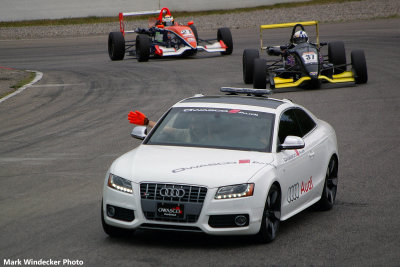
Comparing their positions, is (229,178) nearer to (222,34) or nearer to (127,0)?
(222,34)

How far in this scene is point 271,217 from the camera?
313 inches

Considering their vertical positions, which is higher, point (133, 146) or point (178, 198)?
point (178, 198)

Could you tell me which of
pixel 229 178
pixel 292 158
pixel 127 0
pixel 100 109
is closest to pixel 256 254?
pixel 229 178

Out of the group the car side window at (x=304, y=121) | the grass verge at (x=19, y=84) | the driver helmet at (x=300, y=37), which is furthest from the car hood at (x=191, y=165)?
the driver helmet at (x=300, y=37)

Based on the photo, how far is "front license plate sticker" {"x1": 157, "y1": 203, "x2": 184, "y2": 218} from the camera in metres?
7.44

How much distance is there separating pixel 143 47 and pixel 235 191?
21963 millimetres

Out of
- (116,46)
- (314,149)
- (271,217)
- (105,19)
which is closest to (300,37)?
(116,46)

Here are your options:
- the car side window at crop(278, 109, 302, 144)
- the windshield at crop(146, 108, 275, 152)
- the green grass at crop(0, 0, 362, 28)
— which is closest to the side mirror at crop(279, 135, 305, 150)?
the windshield at crop(146, 108, 275, 152)

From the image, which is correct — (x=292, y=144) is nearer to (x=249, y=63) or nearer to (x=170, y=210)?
(x=170, y=210)

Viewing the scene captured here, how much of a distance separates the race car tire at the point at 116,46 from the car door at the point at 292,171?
2109cm

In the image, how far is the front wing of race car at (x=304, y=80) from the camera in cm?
2094

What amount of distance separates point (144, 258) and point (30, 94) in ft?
49.1

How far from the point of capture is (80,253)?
7.40 metres

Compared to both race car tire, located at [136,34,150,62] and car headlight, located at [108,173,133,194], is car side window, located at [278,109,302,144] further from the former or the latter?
race car tire, located at [136,34,150,62]
